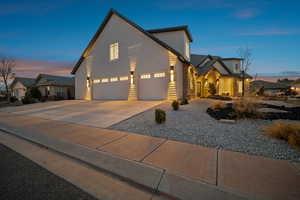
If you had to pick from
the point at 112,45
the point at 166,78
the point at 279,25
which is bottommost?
the point at 166,78

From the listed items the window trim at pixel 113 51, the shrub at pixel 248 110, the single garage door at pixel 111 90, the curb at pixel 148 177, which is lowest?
the curb at pixel 148 177

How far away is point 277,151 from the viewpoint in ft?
10.3

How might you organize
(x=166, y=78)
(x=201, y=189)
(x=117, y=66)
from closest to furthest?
(x=201, y=189)
(x=166, y=78)
(x=117, y=66)

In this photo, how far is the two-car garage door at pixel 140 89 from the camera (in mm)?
12320

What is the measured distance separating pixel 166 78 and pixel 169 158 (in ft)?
32.0

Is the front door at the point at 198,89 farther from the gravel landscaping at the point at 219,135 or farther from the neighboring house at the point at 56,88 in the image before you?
the neighboring house at the point at 56,88

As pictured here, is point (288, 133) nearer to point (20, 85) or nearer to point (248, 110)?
point (248, 110)

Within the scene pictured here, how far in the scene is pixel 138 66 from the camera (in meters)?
13.3

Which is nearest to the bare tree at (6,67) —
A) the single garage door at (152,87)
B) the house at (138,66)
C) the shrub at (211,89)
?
the house at (138,66)

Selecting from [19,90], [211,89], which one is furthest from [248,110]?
[19,90]

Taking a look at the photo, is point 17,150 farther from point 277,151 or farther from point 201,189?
point 277,151

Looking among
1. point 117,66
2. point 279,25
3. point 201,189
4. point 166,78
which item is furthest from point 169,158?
point 279,25

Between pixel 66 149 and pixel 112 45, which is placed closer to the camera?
pixel 66 149

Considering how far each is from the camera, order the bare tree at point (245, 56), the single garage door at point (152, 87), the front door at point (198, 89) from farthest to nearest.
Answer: the bare tree at point (245, 56) → the front door at point (198, 89) → the single garage door at point (152, 87)
